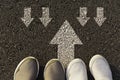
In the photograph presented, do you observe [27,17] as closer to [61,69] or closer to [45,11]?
[45,11]

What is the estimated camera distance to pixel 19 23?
283cm

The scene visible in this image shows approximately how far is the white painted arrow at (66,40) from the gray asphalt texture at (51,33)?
0.09 feet

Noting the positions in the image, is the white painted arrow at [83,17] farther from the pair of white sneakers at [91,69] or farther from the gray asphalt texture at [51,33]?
the pair of white sneakers at [91,69]

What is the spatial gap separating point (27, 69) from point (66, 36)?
1.26ft

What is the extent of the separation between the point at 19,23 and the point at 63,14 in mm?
342

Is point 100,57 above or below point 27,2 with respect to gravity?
below

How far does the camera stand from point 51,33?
2.83 metres

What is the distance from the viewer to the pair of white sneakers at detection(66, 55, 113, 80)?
2762 millimetres

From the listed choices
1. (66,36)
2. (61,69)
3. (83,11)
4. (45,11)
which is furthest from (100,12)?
(61,69)

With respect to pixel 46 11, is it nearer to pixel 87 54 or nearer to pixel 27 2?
pixel 27 2

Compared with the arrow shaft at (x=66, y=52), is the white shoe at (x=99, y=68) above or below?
below

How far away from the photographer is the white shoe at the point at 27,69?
109 inches

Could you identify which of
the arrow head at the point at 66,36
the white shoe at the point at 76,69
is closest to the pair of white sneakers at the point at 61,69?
the white shoe at the point at 76,69

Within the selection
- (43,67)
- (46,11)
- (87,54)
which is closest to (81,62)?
(87,54)
